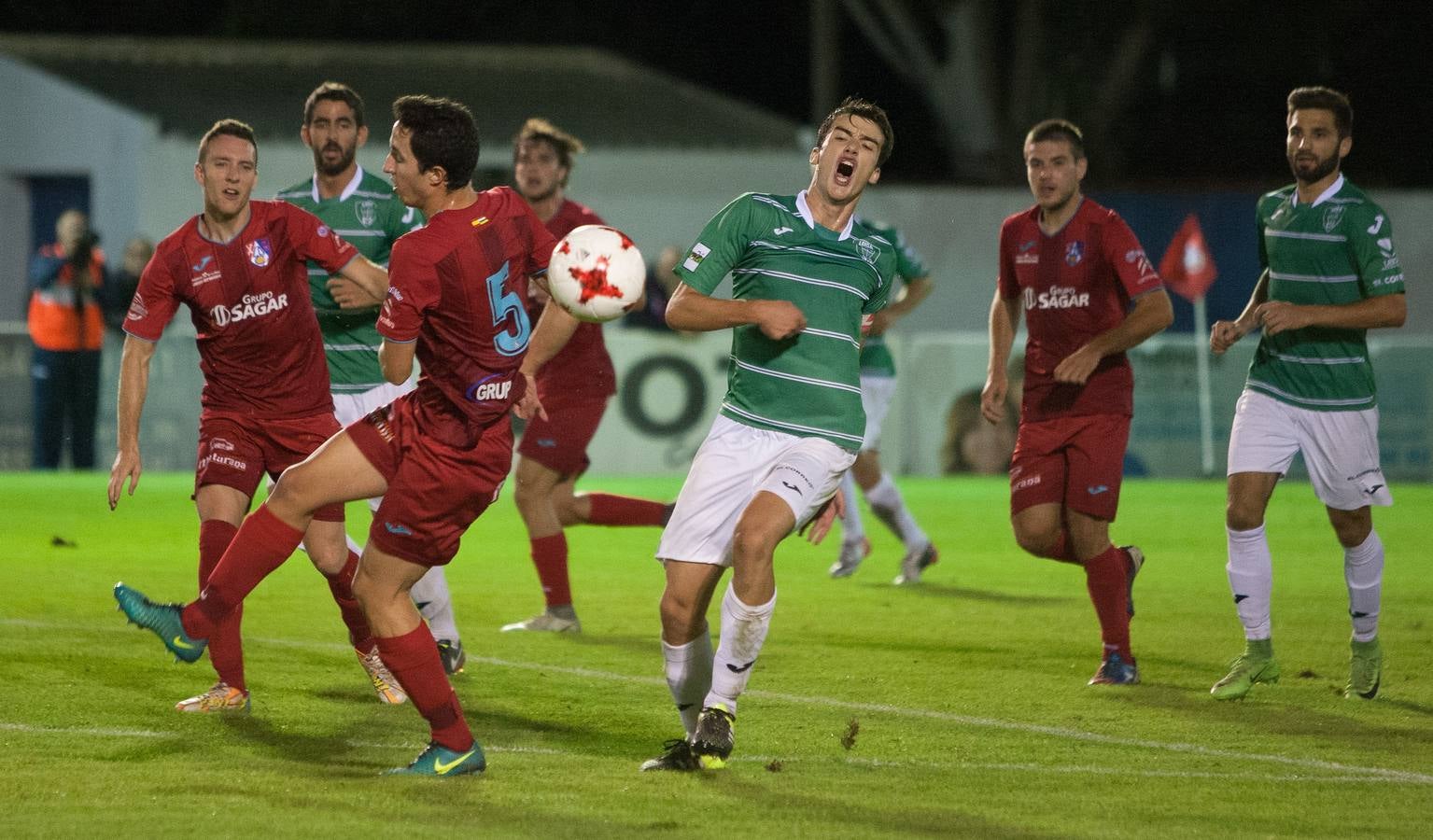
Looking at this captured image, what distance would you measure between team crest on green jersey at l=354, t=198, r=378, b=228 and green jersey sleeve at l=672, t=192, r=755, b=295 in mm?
2476

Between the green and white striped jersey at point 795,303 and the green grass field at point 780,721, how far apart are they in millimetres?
1124

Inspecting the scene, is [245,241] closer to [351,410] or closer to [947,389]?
[351,410]

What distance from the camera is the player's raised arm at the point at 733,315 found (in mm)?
5965

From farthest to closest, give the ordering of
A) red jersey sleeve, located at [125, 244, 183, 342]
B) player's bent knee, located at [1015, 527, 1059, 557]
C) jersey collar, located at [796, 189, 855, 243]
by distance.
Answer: player's bent knee, located at [1015, 527, 1059, 557]
red jersey sleeve, located at [125, 244, 183, 342]
jersey collar, located at [796, 189, 855, 243]

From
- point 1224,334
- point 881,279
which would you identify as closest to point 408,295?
point 881,279

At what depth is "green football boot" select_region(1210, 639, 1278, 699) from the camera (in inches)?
300

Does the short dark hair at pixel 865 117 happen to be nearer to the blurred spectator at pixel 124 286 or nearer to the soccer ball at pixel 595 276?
the soccer ball at pixel 595 276

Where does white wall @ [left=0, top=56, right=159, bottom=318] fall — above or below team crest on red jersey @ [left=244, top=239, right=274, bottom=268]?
above

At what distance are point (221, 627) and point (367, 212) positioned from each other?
2163mm

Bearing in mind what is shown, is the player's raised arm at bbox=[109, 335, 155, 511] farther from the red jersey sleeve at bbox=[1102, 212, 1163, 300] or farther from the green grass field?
the red jersey sleeve at bbox=[1102, 212, 1163, 300]

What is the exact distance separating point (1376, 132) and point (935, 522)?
20470 mm

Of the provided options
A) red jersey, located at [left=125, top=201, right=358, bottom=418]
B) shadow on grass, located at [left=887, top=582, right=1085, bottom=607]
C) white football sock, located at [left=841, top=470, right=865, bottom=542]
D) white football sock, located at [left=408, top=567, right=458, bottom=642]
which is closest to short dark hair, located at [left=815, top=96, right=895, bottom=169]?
red jersey, located at [left=125, top=201, right=358, bottom=418]

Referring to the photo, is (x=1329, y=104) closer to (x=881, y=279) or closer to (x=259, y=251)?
(x=881, y=279)

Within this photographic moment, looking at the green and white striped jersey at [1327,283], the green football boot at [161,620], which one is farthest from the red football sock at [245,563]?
the green and white striped jersey at [1327,283]
